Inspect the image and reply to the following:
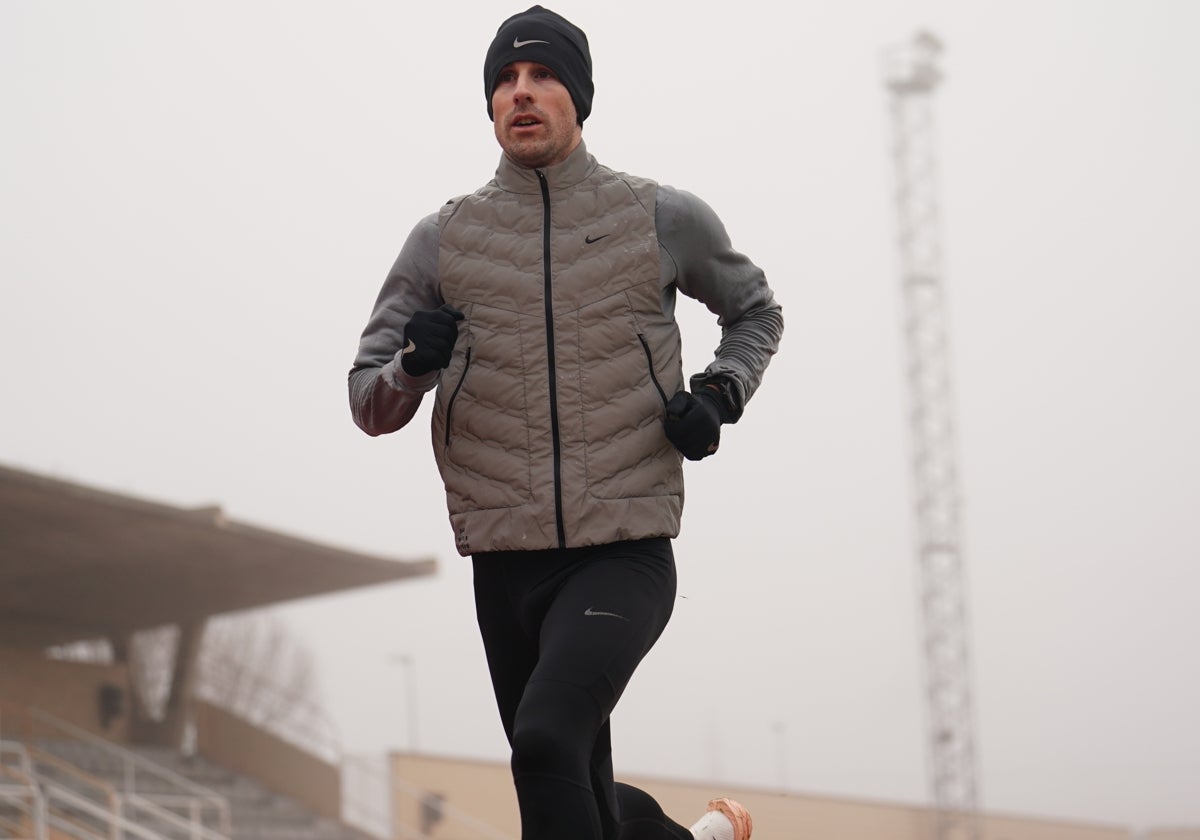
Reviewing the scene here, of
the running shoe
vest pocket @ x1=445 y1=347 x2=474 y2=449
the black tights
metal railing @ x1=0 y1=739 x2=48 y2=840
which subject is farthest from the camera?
metal railing @ x1=0 y1=739 x2=48 y2=840

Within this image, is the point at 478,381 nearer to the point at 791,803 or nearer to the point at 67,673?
the point at 791,803

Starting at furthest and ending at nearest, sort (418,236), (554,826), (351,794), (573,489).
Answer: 1. (351,794)
2. (418,236)
3. (573,489)
4. (554,826)

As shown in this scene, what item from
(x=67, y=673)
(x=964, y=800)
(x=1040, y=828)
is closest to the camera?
(x=1040, y=828)

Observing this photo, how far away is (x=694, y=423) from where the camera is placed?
2.69 m

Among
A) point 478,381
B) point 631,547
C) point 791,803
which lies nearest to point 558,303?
point 478,381

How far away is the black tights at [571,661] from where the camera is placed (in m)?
2.43

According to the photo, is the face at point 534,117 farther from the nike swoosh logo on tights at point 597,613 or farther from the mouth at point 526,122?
the nike swoosh logo on tights at point 597,613

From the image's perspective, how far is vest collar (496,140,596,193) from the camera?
115 inches

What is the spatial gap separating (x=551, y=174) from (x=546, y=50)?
0.74 ft

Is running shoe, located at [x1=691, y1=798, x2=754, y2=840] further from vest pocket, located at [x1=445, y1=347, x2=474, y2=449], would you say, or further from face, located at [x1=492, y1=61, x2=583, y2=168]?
face, located at [x1=492, y1=61, x2=583, y2=168]

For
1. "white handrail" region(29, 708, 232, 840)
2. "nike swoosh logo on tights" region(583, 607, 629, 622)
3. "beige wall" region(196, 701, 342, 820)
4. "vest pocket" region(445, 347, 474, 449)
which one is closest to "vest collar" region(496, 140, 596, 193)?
"vest pocket" region(445, 347, 474, 449)

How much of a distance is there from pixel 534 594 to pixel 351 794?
1778 centimetres

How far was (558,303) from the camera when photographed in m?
2.78

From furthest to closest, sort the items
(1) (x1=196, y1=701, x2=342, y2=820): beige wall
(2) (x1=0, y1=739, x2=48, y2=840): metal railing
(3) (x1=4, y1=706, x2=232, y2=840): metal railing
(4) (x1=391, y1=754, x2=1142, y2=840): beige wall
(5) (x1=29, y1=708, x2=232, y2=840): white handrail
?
(1) (x1=196, y1=701, x2=342, y2=820): beige wall
(5) (x1=29, y1=708, x2=232, y2=840): white handrail
(3) (x1=4, y1=706, x2=232, y2=840): metal railing
(2) (x1=0, y1=739, x2=48, y2=840): metal railing
(4) (x1=391, y1=754, x2=1142, y2=840): beige wall
